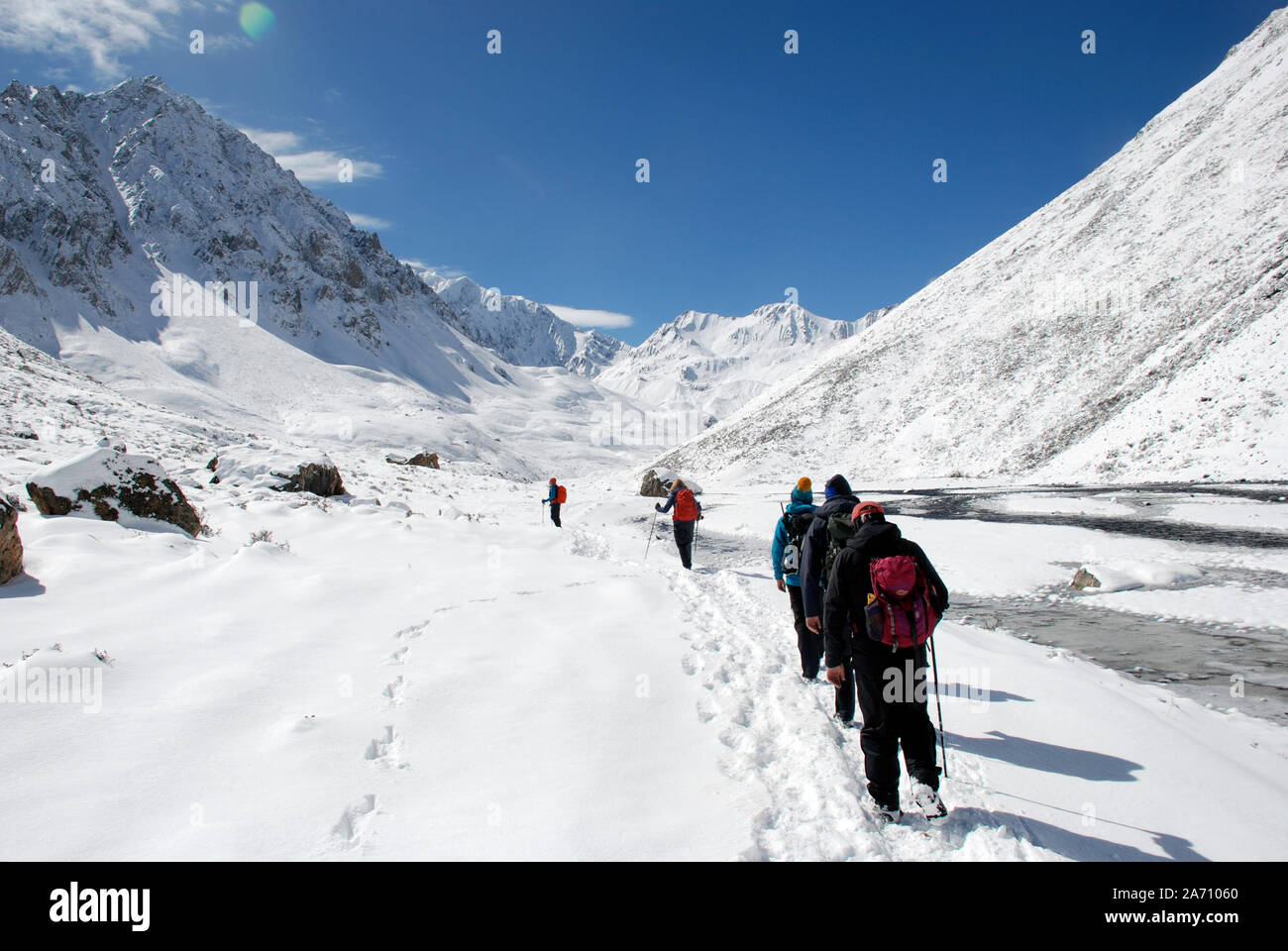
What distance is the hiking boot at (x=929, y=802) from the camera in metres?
4.20

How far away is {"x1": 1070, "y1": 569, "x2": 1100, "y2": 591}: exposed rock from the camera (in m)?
12.9

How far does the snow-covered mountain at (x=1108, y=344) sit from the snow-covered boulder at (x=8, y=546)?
4026 cm

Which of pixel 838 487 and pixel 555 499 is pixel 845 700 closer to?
pixel 838 487

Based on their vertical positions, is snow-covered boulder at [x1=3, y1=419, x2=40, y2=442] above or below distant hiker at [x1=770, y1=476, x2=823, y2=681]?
above

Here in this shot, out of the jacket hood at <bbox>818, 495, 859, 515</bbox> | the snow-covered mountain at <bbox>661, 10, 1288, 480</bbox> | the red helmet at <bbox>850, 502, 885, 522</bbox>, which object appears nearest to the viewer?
the red helmet at <bbox>850, 502, 885, 522</bbox>

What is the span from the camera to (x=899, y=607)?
170 inches

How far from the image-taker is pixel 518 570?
11.1 meters

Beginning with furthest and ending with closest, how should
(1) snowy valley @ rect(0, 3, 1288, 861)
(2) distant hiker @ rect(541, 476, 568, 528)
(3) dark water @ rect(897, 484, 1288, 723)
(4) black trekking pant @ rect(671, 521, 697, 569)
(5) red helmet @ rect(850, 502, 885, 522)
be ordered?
(2) distant hiker @ rect(541, 476, 568, 528) < (4) black trekking pant @ rect(671, 521, 697, 569) < (3) dark water @ rect(897, 484, 1288, 723) < (5) red helmet @ rect(850, 502, 885, 522) < (1) snowy valley @ rect(0, 3, 1288, 861)

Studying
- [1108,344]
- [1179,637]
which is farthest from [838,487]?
[1108,344]

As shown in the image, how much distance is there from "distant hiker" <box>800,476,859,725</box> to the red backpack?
83 centimetres

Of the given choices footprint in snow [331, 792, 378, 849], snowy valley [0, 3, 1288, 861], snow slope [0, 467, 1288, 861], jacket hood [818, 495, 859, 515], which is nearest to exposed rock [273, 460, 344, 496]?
snowy valley [0, 3, 1288, 861]

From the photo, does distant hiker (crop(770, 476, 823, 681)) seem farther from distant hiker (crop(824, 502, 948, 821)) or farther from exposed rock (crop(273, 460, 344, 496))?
exposed rock (crop(273, 460, 344, 496))
